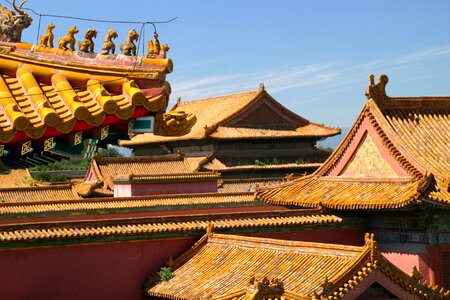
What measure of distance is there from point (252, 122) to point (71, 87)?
37.5 m

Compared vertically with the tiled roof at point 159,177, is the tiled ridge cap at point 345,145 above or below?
above

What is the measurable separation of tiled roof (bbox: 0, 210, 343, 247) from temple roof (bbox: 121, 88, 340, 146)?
22961mm

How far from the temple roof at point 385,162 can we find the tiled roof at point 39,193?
616 inches

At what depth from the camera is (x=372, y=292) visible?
14.7 meters

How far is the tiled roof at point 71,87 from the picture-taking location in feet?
24.3

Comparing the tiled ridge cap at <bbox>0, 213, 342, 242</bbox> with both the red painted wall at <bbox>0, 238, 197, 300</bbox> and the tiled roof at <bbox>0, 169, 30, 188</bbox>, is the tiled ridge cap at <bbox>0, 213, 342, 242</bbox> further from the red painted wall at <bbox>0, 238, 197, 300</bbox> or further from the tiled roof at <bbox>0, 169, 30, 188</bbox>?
the tiled roof at <bbox>0, 169, 30, 188</bbox>

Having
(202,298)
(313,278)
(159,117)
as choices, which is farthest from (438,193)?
(159,117)

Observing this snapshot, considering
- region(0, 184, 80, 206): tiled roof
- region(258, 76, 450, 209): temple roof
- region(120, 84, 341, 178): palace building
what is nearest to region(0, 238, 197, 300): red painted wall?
region(258, 76, 450, 209): temple roof

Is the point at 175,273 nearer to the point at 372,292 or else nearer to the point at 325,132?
the point at 372,292

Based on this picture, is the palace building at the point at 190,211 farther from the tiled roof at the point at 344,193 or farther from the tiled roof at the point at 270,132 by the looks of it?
the tiled roof at the point at 270,132

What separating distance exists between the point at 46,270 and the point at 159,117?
31.5 feet

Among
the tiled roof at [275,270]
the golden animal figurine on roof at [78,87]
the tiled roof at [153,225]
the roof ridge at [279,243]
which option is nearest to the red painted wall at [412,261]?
the tiled roof at [153,225]

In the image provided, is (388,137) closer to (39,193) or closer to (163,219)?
(163,219)

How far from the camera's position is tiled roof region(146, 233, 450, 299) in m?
14.1
